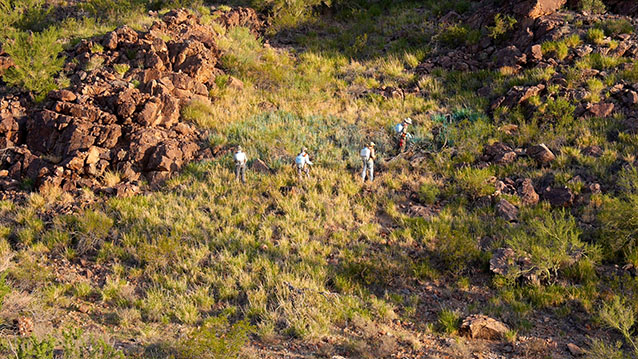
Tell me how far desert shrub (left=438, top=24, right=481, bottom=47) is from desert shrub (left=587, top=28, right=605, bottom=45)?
3.67 m

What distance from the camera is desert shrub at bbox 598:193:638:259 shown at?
7.57 meters

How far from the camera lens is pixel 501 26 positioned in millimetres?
15391

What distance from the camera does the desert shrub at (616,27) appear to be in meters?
14.1

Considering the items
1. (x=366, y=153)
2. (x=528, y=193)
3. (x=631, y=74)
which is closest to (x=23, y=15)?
(x=366, y=153)

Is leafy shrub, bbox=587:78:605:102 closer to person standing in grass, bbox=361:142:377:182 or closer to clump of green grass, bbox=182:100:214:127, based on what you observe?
person standing in grass, bbox=361:142:377:182

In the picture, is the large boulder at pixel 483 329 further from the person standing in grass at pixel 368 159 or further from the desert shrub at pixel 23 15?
the desert shrub at pixel 23 15

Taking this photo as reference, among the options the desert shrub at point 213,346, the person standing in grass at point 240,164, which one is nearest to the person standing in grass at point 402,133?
the person standing in grass at point 240,164

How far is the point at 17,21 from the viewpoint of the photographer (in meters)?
15.6

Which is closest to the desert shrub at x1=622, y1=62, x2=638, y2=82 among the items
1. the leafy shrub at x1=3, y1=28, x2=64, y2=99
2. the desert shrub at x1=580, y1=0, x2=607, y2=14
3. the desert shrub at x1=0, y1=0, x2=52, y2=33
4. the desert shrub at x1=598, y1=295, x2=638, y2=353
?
the desert shrub at x1=580, y1=0, x2=607, y2=14

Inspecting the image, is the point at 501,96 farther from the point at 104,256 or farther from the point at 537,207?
the point at 104,256

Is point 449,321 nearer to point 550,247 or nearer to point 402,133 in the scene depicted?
point 550,247

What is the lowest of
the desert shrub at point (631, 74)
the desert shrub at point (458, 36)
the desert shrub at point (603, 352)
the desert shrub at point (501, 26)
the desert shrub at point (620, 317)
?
the desert shrub at point (603, 352)

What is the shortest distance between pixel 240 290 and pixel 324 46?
43.3 ft

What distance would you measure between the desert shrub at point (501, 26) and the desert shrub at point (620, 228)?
950cm
